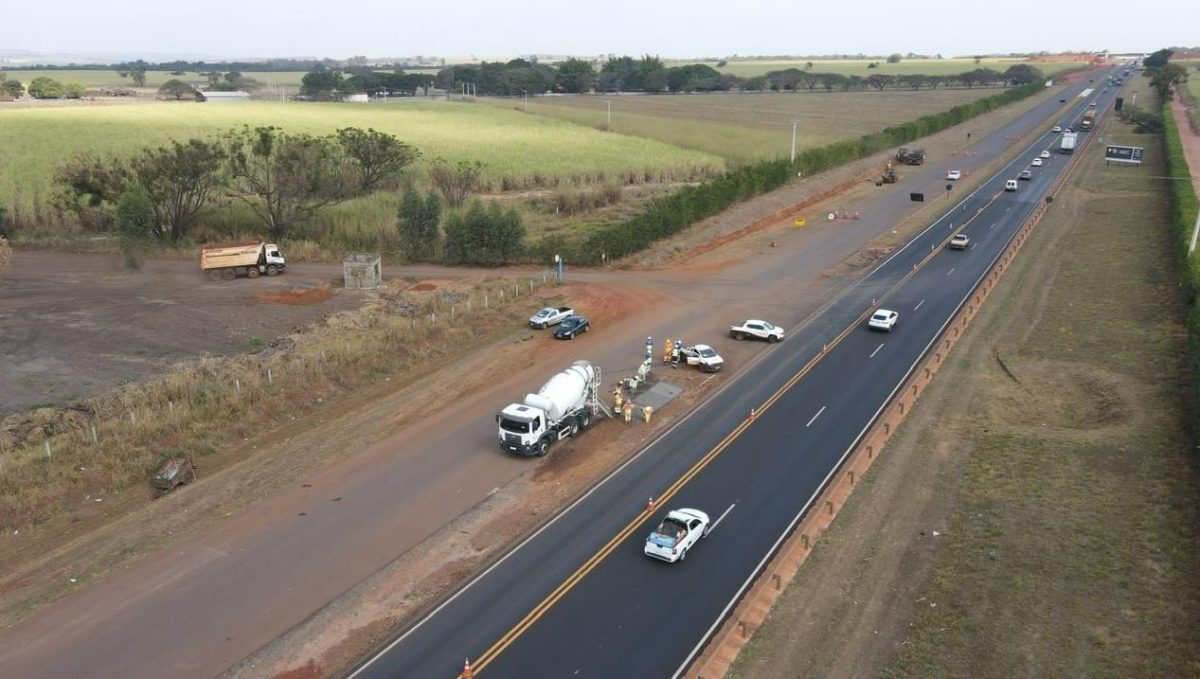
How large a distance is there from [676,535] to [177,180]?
→ 63.7m

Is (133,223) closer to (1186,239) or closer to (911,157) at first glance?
(1186,239)

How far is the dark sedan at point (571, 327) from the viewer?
51.4 meters

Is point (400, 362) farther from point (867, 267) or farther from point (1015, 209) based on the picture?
point (1015, 209)

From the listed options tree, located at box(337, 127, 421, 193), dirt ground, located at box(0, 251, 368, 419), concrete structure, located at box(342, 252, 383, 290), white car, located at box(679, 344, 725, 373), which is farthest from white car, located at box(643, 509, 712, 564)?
tree, located at box(337, 127, 421, 193)

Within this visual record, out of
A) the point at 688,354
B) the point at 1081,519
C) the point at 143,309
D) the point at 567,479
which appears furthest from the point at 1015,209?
the point at 143,309

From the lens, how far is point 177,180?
71.6 meters

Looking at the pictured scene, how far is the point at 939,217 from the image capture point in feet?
295

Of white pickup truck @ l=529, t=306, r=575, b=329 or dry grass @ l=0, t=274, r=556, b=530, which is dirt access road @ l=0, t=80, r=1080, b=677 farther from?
dry grass @ l=0, t=274, r=556, b=530

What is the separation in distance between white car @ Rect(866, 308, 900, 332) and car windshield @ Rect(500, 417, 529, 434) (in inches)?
1087

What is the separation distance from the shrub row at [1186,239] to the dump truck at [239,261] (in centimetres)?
6206

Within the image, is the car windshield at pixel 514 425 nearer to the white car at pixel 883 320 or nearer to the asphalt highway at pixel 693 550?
the asphalt highway at pixel 693 550

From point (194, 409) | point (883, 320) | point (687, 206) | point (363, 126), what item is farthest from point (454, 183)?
point (363, 126)

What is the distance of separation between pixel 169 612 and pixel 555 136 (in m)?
126

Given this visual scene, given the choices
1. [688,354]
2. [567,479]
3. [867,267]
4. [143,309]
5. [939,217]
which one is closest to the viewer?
[567,479]
